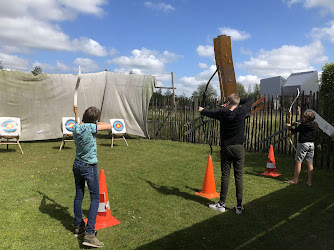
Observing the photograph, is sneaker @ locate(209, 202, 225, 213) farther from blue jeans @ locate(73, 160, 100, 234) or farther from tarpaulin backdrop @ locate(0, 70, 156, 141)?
tarpaulin backdrop @ locate(0, 70, 156, 141)

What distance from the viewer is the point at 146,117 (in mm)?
12328

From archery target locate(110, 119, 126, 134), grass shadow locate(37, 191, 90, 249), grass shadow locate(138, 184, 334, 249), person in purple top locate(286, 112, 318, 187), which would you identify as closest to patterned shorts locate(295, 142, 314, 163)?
person in purple top locate(286, 112, 318, 187)

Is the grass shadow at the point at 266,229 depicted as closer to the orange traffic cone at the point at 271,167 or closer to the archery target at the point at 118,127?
the orange traffic cone at the point at 271,167

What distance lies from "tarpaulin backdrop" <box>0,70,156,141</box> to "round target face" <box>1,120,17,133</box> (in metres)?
1.59

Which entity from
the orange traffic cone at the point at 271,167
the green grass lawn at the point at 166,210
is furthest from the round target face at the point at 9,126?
the orange traffic cone at the point at 271,167

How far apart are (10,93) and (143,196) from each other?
855cm

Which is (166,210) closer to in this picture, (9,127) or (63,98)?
(9,127)

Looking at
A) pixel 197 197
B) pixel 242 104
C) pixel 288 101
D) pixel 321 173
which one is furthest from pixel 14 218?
pixel 288 101

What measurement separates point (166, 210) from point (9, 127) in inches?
288

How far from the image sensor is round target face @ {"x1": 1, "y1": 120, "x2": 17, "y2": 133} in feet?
28.6

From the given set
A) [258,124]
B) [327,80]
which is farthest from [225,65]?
[258,124]

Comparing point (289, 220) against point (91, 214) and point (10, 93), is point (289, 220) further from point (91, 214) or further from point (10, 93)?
point (10, 93)

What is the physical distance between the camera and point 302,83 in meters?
30.5

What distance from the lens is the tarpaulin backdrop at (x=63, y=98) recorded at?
10.5m
